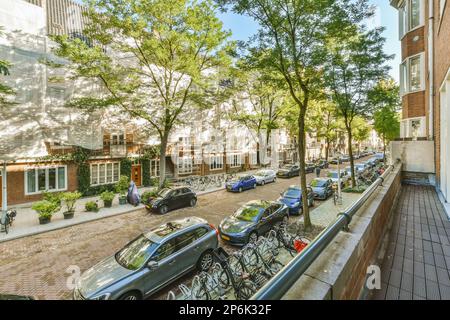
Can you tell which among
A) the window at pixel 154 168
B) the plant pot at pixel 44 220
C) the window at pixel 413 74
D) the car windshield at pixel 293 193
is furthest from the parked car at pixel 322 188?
the plant pot at pixel 44 220

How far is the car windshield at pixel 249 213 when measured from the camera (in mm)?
9618

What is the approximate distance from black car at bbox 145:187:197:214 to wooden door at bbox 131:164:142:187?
→ 8882 mm

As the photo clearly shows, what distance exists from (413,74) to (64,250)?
22.4 meters

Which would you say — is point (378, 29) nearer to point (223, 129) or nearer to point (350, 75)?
point (350, 75)

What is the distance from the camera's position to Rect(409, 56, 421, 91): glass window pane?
47.8 ft

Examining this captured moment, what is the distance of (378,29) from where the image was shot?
12.6 meters

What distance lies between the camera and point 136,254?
20.7ft

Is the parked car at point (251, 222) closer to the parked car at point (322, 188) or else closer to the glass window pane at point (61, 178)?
the parked car at point (322, 188)

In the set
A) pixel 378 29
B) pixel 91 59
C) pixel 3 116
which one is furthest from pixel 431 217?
pixel 3 116

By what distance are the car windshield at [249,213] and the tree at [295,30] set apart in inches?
97.9

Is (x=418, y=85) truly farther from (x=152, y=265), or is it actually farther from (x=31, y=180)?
(x=31, y=180)

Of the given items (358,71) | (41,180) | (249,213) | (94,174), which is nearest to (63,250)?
(249,213)

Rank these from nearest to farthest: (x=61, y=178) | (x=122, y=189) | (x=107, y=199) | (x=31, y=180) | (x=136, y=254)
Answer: (x=136, y=254) → (x=107, y=199) → (x=31, y=180) → (x=122, y=189) → (x=61, y=178)
